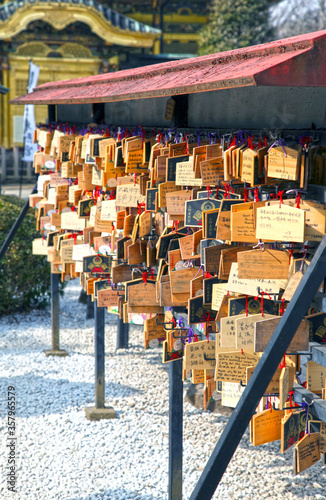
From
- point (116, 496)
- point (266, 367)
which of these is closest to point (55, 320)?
point (116, 496)

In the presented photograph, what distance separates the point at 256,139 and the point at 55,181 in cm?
284

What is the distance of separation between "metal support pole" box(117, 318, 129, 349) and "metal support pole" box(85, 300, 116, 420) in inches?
54.2

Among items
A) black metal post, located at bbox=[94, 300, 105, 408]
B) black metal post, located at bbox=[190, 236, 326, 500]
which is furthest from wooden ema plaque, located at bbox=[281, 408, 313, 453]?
black metal post, located at bbox=[94, 300, 105, 408]

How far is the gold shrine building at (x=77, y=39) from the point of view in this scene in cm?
1402

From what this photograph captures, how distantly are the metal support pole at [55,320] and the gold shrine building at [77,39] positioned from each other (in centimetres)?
1027

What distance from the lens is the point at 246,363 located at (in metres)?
2.27

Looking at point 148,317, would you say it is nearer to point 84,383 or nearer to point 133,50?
point 84,383

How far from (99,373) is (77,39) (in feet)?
42.3

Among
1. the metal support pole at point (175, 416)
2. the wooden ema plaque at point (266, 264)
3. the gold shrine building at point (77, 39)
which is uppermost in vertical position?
the gold shrine building at point (77, 39)

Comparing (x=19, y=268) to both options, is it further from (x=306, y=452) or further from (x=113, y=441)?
(x=306, y=452)

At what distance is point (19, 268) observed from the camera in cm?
631

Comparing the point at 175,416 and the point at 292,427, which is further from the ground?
the point at 292,427

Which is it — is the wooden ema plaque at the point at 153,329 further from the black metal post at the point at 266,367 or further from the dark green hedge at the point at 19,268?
the dark green hedge at the point at 19,268

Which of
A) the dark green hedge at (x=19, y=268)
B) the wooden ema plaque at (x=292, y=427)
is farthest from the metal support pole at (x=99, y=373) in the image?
the dark green hedge at (x=19, y=268)
